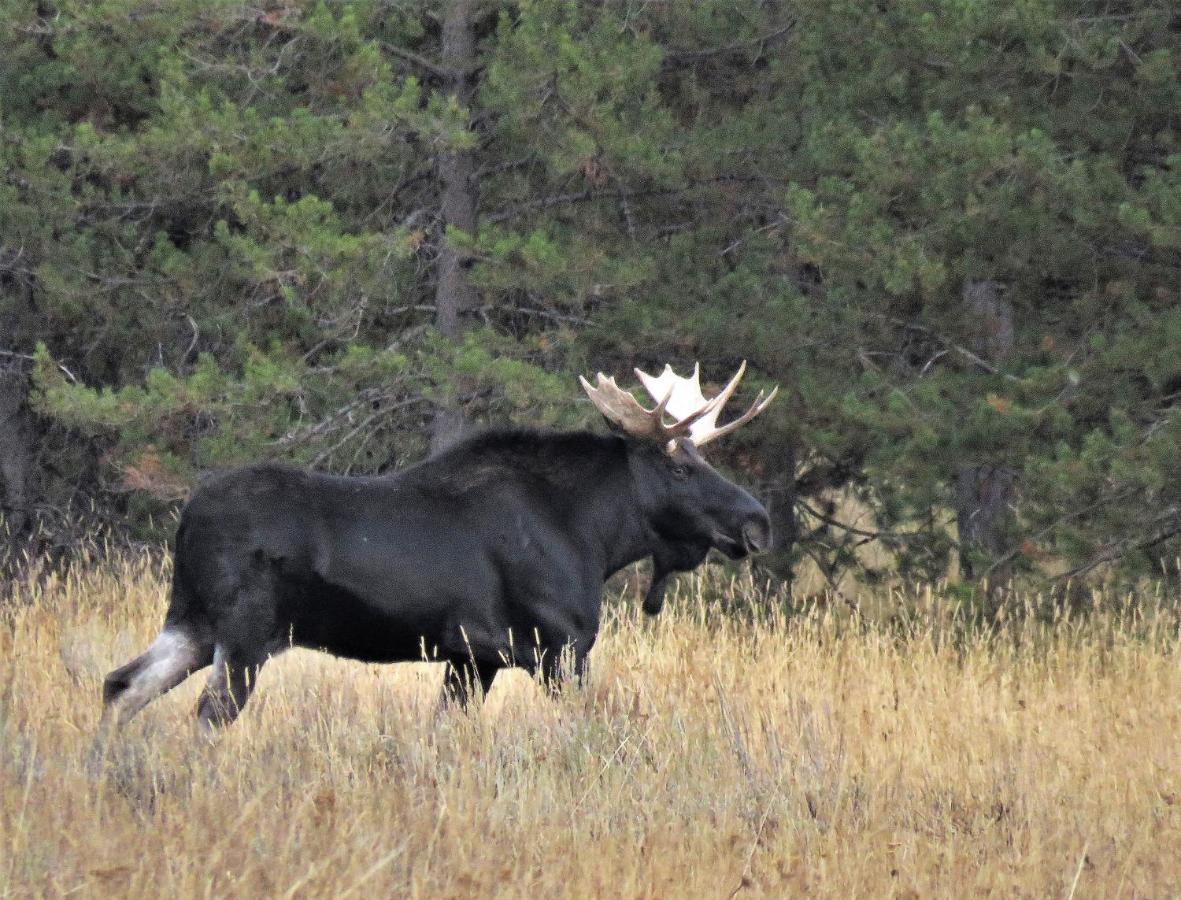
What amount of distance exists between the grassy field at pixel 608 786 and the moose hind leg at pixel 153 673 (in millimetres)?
167

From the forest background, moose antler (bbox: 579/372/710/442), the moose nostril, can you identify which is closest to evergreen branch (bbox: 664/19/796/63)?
the forest background

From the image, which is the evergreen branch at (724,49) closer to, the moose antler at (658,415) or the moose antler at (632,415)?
the moose antler at (658,415)

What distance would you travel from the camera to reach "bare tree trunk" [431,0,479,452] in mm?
14133

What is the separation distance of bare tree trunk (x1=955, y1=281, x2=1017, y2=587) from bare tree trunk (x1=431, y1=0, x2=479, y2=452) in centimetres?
377

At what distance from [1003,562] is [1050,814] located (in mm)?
6025

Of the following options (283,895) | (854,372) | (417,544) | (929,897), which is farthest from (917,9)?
(283,895)

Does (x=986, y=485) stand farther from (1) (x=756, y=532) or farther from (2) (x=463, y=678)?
(2) (x=463, y=678)

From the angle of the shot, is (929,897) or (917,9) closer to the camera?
(929,897)

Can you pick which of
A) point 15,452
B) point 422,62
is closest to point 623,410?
point 422,62

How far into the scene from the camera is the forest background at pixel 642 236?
11.6 meters

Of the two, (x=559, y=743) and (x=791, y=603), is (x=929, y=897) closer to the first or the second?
(x=559, y=743)

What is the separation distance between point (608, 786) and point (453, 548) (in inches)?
65.7

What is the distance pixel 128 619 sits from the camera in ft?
35.1

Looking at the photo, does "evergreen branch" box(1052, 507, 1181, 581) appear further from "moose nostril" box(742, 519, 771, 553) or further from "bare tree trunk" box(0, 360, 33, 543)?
"bare tree trunk" box(0, 360, 33, 543)
